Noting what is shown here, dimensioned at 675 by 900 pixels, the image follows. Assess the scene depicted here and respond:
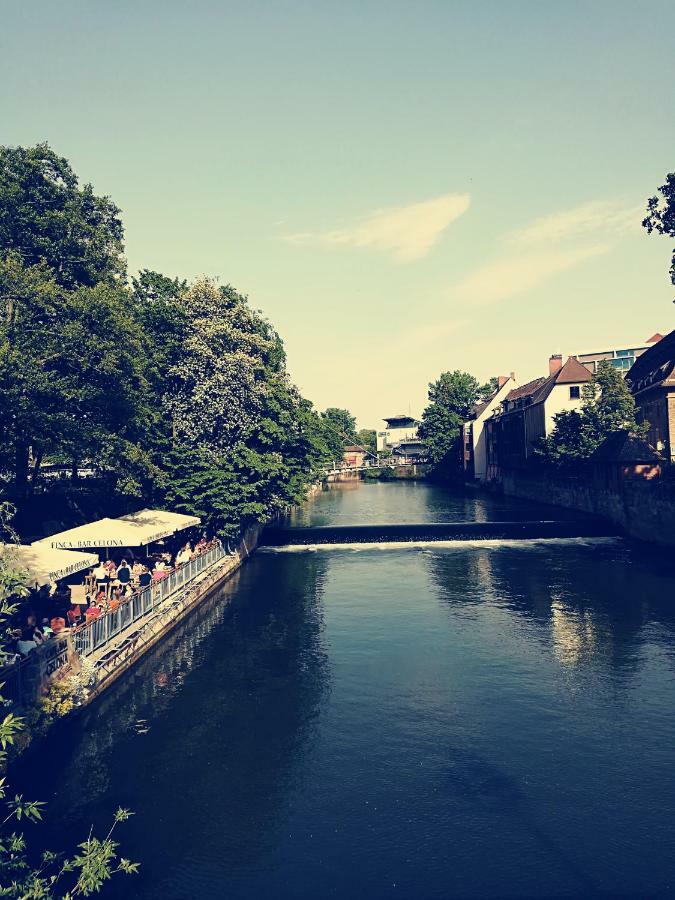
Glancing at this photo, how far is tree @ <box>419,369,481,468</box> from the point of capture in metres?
134

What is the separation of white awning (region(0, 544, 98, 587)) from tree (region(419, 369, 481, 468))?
114045mm

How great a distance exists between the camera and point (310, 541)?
52.4 meters

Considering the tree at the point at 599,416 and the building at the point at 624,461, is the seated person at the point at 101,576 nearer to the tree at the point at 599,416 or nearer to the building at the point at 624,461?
the building at the point at 624,461

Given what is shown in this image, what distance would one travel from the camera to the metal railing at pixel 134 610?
19.8m

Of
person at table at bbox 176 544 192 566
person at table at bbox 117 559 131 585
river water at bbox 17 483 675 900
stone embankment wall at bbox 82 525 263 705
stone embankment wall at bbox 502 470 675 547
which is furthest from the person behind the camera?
stone embankment wall at bbox 502 470 675 547

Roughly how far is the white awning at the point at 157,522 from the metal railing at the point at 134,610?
1971 millimetres

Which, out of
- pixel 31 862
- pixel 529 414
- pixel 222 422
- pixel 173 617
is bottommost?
pixel 31 862

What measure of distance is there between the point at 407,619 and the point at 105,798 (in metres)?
17.0

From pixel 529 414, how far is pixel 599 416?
69.4 feet

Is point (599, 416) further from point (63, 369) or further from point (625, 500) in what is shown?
point (63, 369)

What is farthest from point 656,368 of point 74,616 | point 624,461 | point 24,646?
point 24,646

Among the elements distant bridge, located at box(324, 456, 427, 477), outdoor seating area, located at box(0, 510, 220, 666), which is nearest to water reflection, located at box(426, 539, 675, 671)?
outdoor seating area, located at box(0, 510, 220, 666)

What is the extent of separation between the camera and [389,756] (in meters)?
16.4

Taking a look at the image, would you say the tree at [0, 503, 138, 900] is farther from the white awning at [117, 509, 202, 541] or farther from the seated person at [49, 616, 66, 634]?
the white awning at [117, 509, 202, 541]
